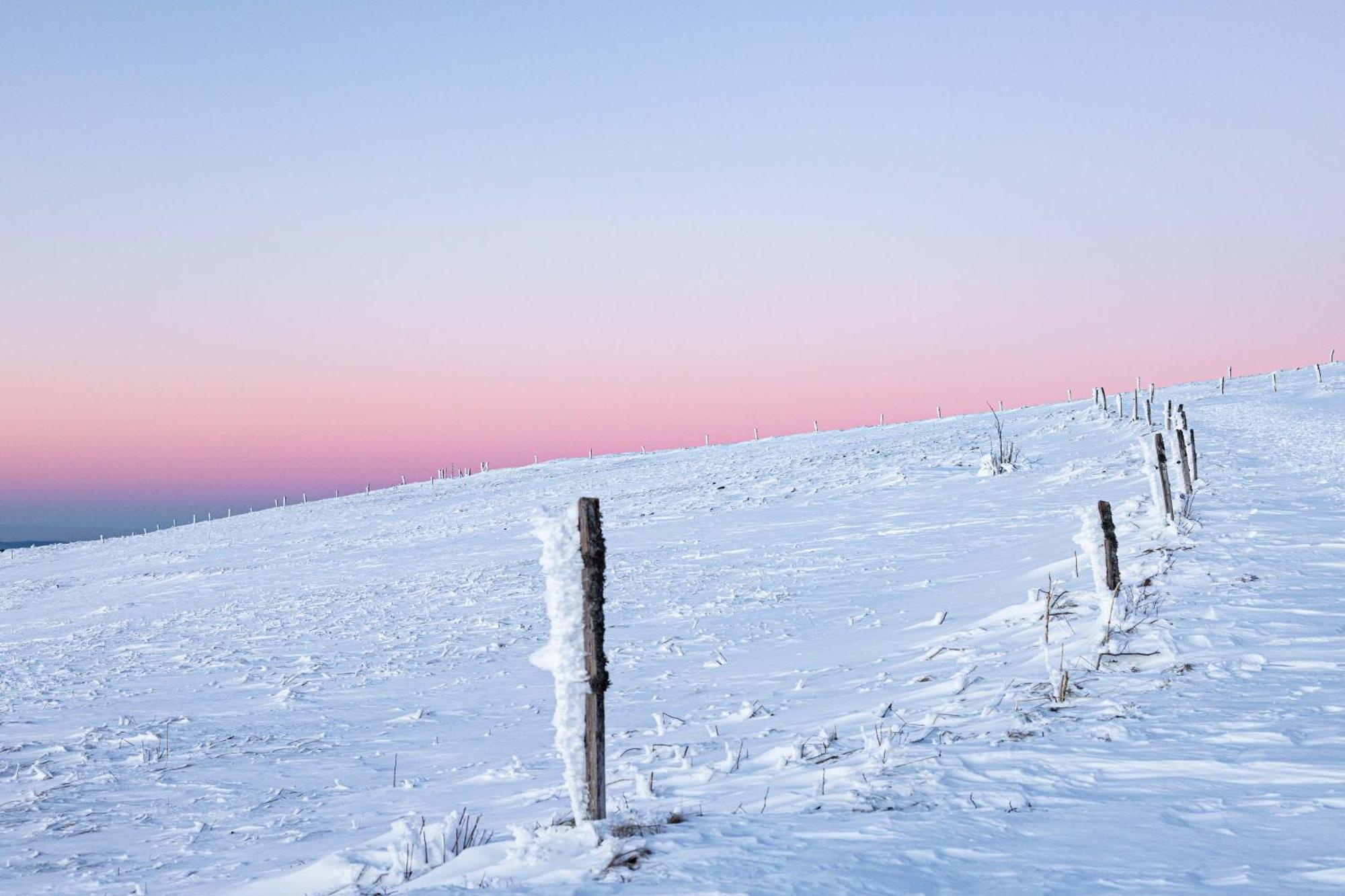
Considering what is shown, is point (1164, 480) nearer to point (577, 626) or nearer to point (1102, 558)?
point (1102, 558)

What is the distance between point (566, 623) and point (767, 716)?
157 inches

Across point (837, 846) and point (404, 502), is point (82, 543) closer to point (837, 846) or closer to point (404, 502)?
point (404, 502)

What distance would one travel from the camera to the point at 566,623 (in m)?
4.54

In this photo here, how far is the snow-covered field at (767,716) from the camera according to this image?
4.05 meters

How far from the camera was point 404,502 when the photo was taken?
43.0 metres

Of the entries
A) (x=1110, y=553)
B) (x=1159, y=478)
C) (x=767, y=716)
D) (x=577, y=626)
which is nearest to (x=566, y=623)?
(x=577, y=626)

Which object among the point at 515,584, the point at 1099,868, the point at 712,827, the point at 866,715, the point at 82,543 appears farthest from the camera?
the point at 82,543

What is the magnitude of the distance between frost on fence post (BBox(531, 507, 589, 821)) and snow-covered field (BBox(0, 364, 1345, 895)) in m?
0.57

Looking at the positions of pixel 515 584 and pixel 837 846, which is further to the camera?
pixel 515 584

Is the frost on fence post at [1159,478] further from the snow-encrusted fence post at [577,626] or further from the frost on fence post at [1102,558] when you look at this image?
the snow-encrusted fence post at [577,626]

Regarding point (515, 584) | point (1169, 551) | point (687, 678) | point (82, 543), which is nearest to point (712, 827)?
point (687, 678)

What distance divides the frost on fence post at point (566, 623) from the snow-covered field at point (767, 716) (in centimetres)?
57

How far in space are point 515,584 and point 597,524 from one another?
1299cm

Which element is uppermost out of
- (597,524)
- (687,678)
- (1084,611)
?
(597,524)
